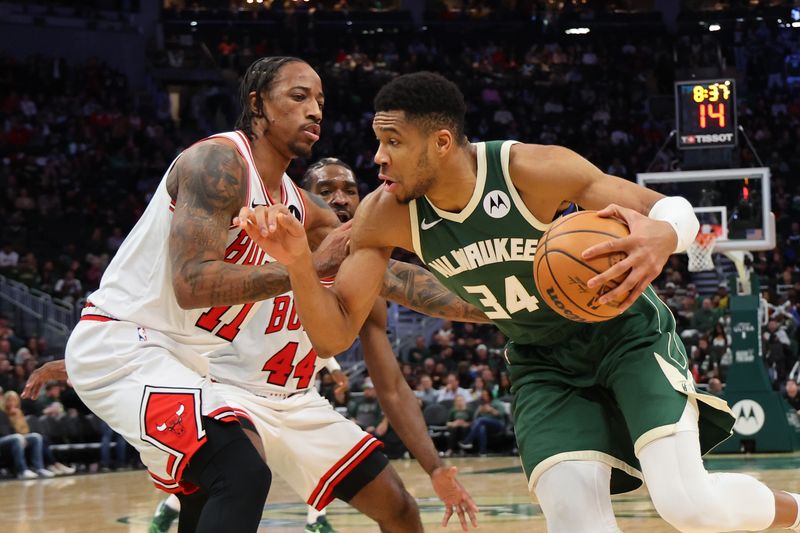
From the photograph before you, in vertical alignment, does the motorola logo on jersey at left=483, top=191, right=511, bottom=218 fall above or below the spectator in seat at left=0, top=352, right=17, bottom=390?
above

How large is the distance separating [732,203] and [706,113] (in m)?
1.28

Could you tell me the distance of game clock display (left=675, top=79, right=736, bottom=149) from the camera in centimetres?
1452

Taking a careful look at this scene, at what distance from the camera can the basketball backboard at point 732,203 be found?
13766 mm

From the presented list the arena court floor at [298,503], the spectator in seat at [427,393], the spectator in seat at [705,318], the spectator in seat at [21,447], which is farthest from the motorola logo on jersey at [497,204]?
A: the spectator in seat at [705,318]

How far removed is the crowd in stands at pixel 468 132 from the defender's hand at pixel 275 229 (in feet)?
36.9

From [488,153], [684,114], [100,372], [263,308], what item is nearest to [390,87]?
[488,153]

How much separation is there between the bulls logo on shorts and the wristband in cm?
169

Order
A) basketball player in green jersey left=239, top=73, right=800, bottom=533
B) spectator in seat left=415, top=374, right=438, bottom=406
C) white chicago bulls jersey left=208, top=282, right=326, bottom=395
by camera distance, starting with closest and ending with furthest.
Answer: basketball player in green jersey left=239, top=73, right=800, bottom=533 → white chicago bulls jersey left=208, top=282, right=326, bottom=395 → spectator in seat left=415, top=374, right=438, bottom=406

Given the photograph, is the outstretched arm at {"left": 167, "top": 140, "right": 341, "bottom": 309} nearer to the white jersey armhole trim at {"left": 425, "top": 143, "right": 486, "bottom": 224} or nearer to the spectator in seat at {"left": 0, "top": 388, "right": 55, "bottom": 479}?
the white jersey armhole trim at {"left": 425, "top": 143, "right": 486, "bottom": 224}

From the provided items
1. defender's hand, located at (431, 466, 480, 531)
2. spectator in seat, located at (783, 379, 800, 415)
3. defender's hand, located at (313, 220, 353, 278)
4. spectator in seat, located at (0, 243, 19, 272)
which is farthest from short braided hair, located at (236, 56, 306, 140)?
spectator in seat, located at (0, 243, 19, 272)

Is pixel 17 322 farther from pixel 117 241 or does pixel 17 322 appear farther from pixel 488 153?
pixel 488 153

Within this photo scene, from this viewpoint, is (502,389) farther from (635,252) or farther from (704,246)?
(635,252)

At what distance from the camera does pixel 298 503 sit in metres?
9.86

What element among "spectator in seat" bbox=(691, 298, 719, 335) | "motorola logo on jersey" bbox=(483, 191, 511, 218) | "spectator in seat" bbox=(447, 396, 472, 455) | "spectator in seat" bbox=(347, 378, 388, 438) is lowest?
"spectator in seat" bbox=(447, 396, 472, 455)
